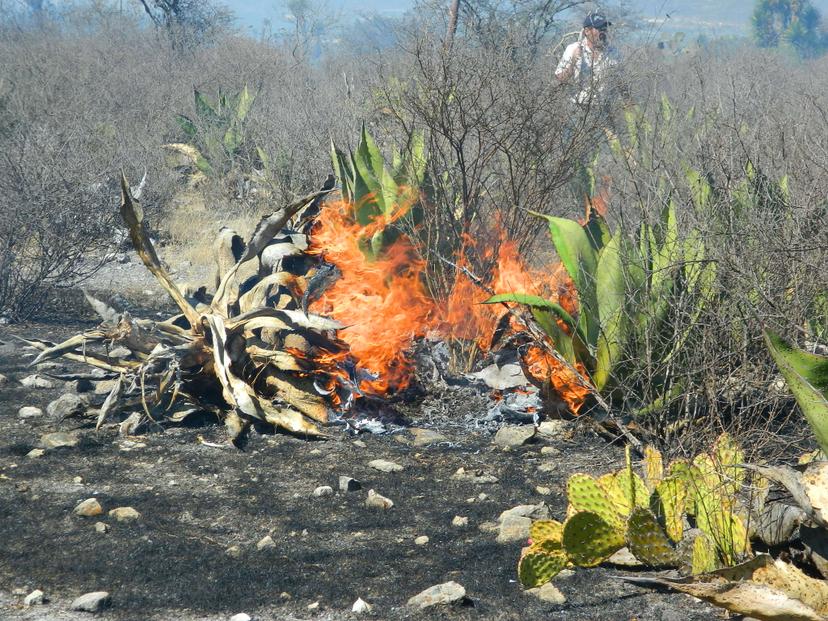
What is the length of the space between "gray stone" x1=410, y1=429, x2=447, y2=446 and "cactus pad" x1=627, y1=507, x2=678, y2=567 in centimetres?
188

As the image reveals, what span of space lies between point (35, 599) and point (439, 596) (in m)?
1.34

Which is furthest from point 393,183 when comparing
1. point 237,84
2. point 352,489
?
point 237,84

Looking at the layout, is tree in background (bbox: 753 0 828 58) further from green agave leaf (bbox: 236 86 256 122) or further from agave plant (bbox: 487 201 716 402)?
agave plant (bbox: 487 201 716 402)

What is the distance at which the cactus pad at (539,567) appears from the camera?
10.6ft

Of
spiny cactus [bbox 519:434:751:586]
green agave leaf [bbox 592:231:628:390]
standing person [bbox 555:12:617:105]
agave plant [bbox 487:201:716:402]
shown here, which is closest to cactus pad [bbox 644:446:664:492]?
spiny cactus [bbox 519:434:751:586]

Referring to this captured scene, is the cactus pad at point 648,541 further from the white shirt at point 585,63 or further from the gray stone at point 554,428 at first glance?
the white shirt at point 585,63

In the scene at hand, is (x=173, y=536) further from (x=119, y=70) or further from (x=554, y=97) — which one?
(x=119, y=70)

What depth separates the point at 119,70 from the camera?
1839 cm

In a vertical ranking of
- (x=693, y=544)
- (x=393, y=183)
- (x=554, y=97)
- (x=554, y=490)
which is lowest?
(x=554, y=490)

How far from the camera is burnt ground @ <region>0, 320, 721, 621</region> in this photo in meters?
3.30

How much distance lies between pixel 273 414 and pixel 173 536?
4.32ft

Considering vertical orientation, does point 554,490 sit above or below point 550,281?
below

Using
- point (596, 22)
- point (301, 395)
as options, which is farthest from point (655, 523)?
point (596, 22)

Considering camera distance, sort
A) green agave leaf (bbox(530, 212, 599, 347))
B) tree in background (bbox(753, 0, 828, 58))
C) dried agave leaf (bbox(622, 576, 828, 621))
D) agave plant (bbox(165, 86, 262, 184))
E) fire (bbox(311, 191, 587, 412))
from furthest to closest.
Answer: tree in background (bbox(753, 0, 828, 58)), agave plant (bbox(165, 86, 262, 184)), fire (bbox(311, 191, 587, 412)), green agave leaf (bbox(530, 212, 599, 347)), dried agave leaf (bbox(622, 576, 828, 621))
